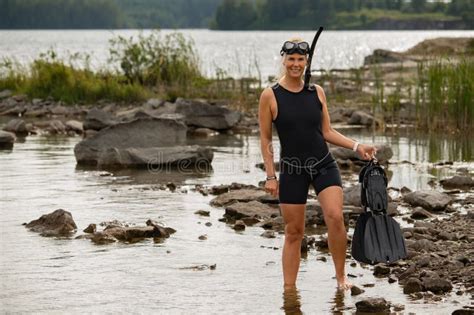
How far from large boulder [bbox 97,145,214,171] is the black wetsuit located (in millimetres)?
8914

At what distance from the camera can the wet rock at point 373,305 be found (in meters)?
8.80

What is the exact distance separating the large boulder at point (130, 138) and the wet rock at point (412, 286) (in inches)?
377

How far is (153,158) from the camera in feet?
59.5

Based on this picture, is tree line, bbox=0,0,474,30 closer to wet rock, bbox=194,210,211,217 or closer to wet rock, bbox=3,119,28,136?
wet rock, bbox=3,119,28,136

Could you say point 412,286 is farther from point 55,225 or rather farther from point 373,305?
point 55,225

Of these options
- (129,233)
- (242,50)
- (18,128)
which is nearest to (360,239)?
(129,233)

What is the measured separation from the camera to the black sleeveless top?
9.03 meters

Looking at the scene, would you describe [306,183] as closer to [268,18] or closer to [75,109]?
[75,109]

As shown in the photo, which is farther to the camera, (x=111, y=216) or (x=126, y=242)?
(x=111, y=216)

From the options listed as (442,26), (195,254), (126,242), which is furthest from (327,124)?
(442,26)

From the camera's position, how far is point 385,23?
173 meters

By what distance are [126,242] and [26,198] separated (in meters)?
3.39

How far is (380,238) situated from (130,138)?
10.8 metres

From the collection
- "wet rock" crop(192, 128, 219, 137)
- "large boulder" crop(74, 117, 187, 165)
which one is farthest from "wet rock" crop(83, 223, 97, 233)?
"wet rock" crop(192, 128, 219, 137)
